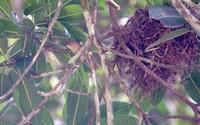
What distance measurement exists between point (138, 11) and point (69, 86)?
1.38 feet

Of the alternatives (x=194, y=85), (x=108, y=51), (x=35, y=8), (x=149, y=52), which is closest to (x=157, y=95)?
(x=194, y=85)

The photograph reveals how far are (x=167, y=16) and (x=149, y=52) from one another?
18 cm

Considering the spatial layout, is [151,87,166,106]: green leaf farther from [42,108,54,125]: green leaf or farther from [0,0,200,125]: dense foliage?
[42,108,54,125]: green leaf

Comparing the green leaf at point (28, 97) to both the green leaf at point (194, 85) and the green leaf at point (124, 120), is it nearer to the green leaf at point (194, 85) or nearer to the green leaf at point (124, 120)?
the green leaf at point (124, 120)

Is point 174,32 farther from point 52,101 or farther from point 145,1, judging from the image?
point 52,101

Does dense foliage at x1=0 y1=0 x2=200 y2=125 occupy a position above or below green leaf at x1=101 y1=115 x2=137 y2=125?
above

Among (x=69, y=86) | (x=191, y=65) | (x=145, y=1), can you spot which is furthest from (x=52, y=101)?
(x=191, y=65)

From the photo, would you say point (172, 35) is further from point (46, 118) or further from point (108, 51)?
point (46, 118)

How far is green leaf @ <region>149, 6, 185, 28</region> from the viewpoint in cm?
182

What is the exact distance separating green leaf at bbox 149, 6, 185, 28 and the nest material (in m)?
0.10

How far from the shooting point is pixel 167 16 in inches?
72.2

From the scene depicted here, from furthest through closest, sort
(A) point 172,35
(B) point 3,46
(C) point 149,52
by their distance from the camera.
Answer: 1. (B) point 3,46
2. (C) point 149,52
3. (A) point 172,35

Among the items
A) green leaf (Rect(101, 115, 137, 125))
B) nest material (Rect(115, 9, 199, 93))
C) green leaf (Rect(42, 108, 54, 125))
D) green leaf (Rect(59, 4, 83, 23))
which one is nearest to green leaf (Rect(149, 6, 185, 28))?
nest material (Rect(115, 9, 199, 93))

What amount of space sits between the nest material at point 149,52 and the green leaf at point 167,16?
0.10m
